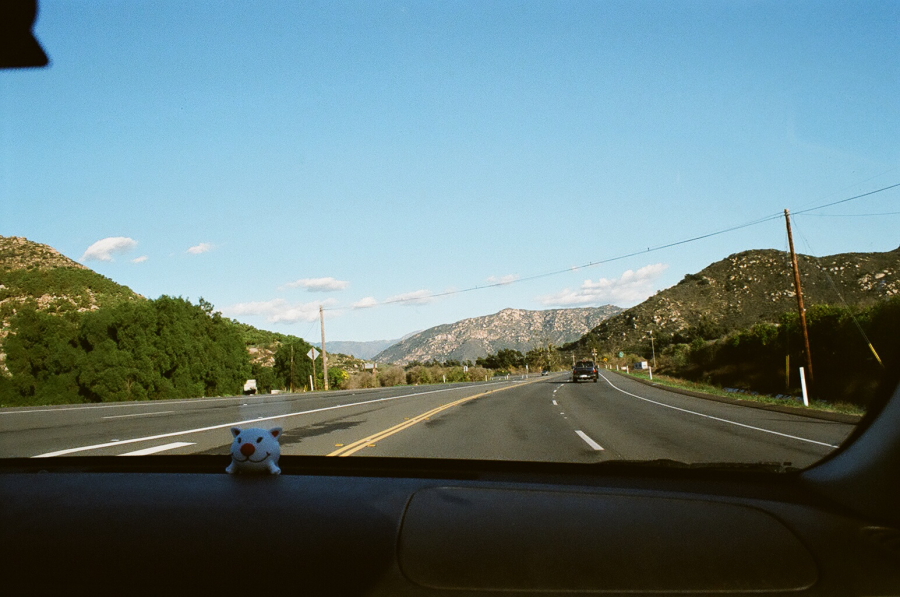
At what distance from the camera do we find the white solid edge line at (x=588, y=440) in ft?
30.8

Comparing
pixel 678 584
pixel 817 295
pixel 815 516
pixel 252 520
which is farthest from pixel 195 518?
pixel 817 295

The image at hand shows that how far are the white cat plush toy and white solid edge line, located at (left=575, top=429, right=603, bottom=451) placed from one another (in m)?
6.59

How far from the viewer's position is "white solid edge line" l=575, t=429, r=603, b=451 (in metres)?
9.39

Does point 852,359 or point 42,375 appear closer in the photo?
point 852,359

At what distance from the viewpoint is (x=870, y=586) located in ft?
6.98

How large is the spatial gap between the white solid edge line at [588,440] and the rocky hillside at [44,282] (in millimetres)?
12256

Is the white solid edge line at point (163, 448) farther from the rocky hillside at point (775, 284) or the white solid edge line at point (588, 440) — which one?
the rocky hillside at point (775, 284)

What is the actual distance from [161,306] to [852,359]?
5278 cm

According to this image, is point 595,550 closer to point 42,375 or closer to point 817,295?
point 817,295

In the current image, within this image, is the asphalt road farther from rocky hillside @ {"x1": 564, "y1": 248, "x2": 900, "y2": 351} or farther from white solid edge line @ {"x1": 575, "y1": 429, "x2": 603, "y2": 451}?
rocky hillside @ {"x1": 564, "y1": 248, "x2": 900, "y2": 351}

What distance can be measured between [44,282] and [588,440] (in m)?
25.3

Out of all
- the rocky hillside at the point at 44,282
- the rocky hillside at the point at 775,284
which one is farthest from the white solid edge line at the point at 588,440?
the rocky hillside at the point at 44,282

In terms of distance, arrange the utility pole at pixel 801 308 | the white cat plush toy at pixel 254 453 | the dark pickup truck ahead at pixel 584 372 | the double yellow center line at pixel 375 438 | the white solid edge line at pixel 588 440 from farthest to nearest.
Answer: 1. the dark pickup truck ahead at pixel 584 372
2. the double yellow center line at pixel 375 438
3. the white solid edge line at pixel 588 440
4. the utility pole at pixel 801 308
5. the white cat plush toy at pixel 254 453

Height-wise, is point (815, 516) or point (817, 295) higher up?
point (817, 295)
